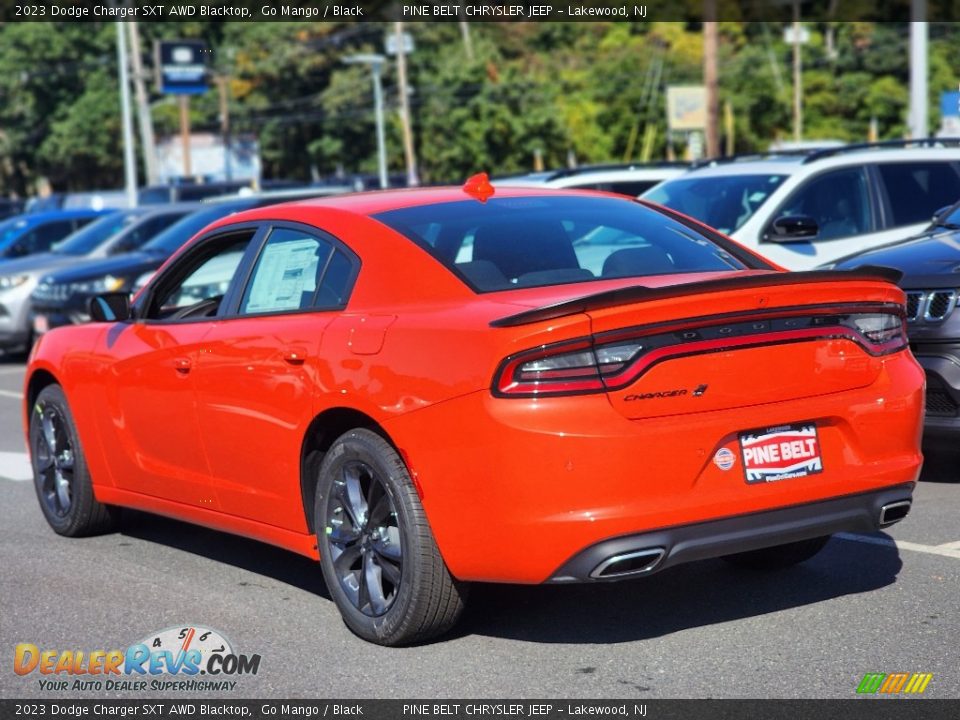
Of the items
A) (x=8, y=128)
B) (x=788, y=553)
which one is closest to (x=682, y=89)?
(x=788, y=553)

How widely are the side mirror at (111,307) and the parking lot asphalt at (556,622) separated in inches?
43.9

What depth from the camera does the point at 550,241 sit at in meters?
5.77

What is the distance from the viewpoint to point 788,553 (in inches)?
243

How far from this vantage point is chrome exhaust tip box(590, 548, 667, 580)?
186 inches

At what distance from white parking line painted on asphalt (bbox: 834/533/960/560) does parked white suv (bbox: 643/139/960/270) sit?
14.8ft

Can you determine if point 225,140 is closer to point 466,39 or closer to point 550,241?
point 466,39

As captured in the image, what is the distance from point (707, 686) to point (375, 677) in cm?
107

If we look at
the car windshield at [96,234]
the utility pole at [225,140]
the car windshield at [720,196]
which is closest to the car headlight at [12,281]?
the car windshield at [96,234]

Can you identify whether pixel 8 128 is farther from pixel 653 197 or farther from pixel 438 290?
pixel 438 290

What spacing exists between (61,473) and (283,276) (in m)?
2.27

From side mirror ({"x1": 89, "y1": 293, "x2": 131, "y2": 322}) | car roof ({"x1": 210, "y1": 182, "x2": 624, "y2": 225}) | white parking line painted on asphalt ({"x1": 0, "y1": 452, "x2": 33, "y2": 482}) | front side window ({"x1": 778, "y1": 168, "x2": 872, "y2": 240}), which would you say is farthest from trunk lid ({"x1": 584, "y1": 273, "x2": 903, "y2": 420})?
front side window ({"x1": 778, "y1": 168, "x2": 872, "y2": 240})

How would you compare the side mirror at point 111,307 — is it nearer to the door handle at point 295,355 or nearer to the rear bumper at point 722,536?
the door handle at point 295,355

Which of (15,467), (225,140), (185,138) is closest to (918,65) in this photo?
(15,467)

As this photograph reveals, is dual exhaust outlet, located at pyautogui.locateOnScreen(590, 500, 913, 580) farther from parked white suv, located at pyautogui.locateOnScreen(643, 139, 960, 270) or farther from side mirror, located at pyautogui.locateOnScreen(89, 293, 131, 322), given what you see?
parked white suv, located at pyautogui.locateOnScreen(643, 139, 960, 270)
